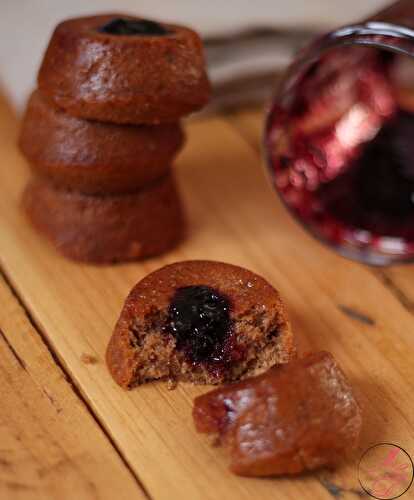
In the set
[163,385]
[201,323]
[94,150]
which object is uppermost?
[94,150]

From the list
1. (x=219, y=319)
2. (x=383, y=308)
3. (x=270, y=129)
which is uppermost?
(x=270, y=129)

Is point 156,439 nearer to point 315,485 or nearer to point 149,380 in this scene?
point 149,380

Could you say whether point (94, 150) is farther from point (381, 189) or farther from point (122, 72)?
point (381, 189)

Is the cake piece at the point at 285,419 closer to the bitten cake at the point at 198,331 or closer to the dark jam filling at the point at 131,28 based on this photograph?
the bitten cake at the point at 198,331

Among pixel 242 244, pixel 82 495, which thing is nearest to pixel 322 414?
pixel 82 495

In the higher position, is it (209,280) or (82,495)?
(209,280)

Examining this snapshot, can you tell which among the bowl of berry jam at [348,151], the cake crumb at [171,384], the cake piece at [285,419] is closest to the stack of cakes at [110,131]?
the bowl of berry jam at [348,151]

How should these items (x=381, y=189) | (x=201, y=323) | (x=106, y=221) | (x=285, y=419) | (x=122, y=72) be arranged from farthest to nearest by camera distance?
(x=381, y=189) → (x=106, y=221) → (x=122, y=72) → (x=201, y=323) → (x=285, y=419)

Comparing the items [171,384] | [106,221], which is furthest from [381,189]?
[171,384]
